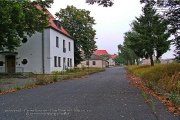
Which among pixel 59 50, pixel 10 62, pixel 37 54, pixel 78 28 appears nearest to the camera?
pixel 37 54

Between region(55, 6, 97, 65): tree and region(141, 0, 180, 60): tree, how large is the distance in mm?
33111

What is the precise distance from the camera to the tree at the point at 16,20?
74.0ft

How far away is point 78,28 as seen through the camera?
4638 cm

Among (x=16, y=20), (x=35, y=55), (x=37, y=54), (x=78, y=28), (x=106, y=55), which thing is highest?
(x=78, y=28)

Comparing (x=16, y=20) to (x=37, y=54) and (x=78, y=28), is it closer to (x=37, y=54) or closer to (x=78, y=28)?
(x=37, y=54)

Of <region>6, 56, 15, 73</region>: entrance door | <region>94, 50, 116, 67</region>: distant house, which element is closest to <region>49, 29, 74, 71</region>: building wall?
<region>6, 56, 15, 73</region>: entrance door

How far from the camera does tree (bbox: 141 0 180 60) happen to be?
12078 mm

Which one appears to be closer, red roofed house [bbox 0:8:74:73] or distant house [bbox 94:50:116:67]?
red roofed house [bbox 0:8:74:73]

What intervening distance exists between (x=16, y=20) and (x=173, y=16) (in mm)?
17035

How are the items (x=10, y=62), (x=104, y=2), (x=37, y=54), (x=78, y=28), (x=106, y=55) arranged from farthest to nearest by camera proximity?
(x=106, y=55)
(x=78, y=28)
(x=10, y=62)
(x=37, y=54)
(x=104, y=2)

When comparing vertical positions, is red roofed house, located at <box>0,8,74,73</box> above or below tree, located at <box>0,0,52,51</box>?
below

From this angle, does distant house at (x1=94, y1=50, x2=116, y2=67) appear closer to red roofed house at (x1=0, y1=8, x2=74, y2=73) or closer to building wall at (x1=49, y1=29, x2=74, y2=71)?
building wall at (x1=49, y1=29, x2=74, y2=71)

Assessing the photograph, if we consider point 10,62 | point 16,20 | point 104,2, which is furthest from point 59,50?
point 104,2

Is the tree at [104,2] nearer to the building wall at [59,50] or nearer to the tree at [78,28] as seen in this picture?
the building wall at [59,50]
